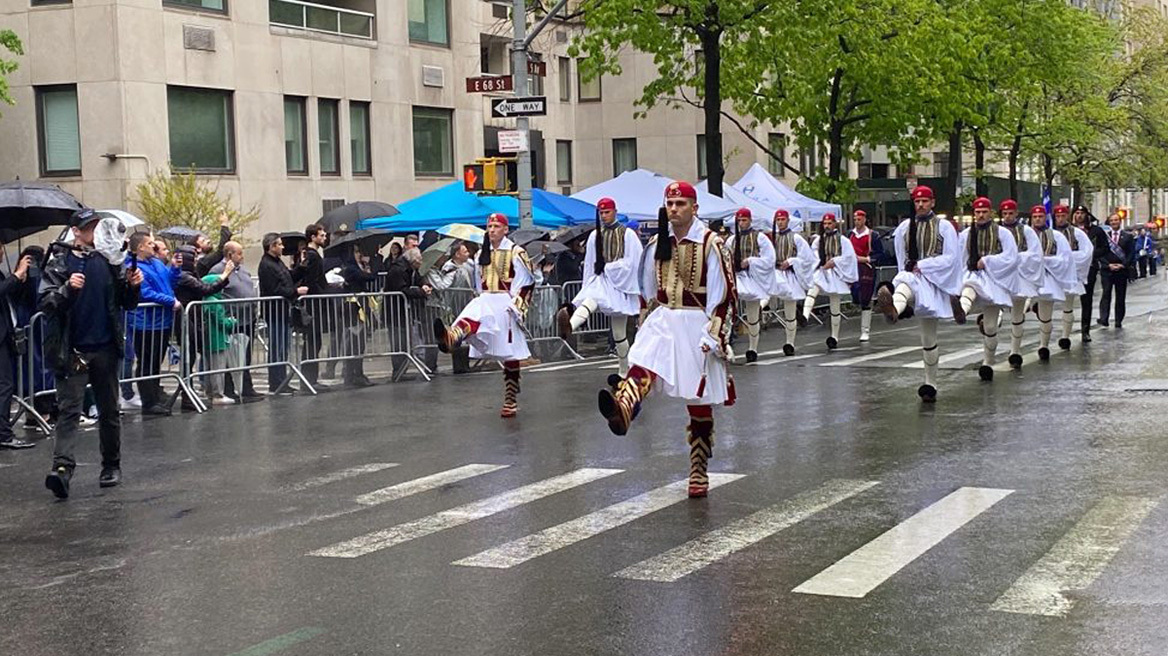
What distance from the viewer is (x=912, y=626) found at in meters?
6.89

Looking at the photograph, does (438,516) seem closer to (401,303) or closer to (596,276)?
(596,276)

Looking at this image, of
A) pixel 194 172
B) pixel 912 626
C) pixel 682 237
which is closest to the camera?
pixel 912 626

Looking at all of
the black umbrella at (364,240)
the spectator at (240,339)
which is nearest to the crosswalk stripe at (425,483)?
the spectator at (240,339)

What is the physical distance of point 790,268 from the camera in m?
23.2

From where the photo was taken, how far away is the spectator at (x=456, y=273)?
21906mm

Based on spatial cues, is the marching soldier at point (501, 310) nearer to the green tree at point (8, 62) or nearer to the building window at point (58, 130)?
the green tree at point (8, 62)

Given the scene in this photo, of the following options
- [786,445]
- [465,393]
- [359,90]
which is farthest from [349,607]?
[359,90]

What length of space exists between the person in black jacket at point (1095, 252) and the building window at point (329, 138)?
19.2 meters

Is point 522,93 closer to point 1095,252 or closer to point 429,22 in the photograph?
point 1095,252

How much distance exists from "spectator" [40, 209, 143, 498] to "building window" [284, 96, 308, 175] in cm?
2503

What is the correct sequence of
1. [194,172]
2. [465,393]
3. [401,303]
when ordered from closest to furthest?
[465,393] < [401,303] < [194,172]

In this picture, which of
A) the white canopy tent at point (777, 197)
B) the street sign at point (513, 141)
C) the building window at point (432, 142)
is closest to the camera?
the street sign at point (513, 141)

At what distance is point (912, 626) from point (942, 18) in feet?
108

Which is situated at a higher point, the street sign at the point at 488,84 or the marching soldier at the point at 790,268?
the street sign at the point at 488,84
